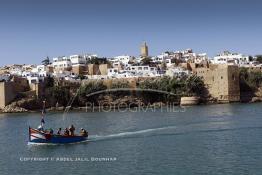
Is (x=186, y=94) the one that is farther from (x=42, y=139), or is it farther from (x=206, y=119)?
(x=42, y=139)

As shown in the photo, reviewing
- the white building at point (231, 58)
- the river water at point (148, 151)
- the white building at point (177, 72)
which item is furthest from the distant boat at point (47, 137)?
the white building at point (231, 58)

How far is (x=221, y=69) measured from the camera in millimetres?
61156

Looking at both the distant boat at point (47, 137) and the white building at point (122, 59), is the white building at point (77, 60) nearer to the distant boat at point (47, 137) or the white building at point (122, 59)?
the white building at point (122, 59)

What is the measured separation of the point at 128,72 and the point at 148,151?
46.9m

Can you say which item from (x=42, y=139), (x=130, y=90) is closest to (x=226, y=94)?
(x=130, y=90)

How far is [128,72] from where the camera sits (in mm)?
70375

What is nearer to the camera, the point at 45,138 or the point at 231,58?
the point at 45,138

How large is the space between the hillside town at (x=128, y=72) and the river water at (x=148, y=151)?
23.3 m

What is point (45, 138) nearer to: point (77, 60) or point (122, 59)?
point (77, 60)

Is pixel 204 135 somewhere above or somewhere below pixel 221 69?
below

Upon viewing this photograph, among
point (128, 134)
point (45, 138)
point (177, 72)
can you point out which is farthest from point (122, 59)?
point (45, 138)

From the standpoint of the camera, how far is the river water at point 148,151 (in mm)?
20156

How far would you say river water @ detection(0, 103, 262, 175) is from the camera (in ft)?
66.1

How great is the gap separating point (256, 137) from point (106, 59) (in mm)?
63692
